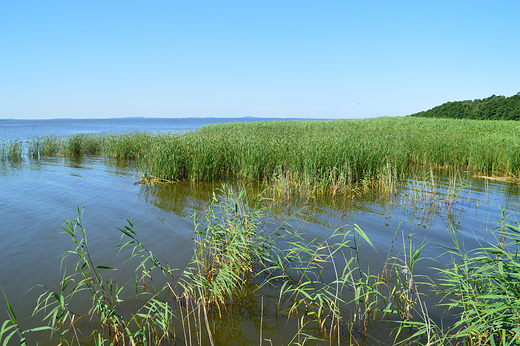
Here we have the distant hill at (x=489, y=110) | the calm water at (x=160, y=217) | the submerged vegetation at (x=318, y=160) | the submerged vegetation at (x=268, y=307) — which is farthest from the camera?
the distant hill at (x=489, y=110)

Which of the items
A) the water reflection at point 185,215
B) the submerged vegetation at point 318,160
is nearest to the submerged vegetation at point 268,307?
the water reflection at point 185,215

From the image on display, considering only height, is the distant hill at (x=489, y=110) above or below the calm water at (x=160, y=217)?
above

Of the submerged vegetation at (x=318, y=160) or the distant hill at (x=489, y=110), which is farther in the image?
the distant hill at (x=489, y=110)

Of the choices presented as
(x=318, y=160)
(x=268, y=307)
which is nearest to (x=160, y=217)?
(x=268, y=307)

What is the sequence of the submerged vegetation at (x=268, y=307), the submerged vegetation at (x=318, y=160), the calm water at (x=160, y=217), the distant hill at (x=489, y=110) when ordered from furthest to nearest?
the distant hill at (x=489, y=110) < the submerged vegetation at (x=318, y=160) < the calm water at (x=160, y=217) < the submerged vegetation at (x=268, y=307)

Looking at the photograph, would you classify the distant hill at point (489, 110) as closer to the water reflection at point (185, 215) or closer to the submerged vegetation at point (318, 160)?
the submerged vegetation at point (318, 160)

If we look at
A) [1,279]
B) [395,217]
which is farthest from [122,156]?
[395,217]

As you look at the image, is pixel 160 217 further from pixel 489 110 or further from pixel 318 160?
pixel 489 110

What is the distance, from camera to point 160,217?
7492 mm

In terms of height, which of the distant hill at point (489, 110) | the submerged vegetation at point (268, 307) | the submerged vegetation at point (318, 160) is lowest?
the submerged vegetation at point (268, 307)

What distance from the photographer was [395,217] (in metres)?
7.34

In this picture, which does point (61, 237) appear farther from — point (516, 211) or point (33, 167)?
point (33, 167)

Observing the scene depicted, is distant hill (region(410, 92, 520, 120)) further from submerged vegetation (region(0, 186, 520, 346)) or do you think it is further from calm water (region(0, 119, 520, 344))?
submerged vegetation (region(0, 186, 520, 346))

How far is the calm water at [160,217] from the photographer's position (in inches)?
193
